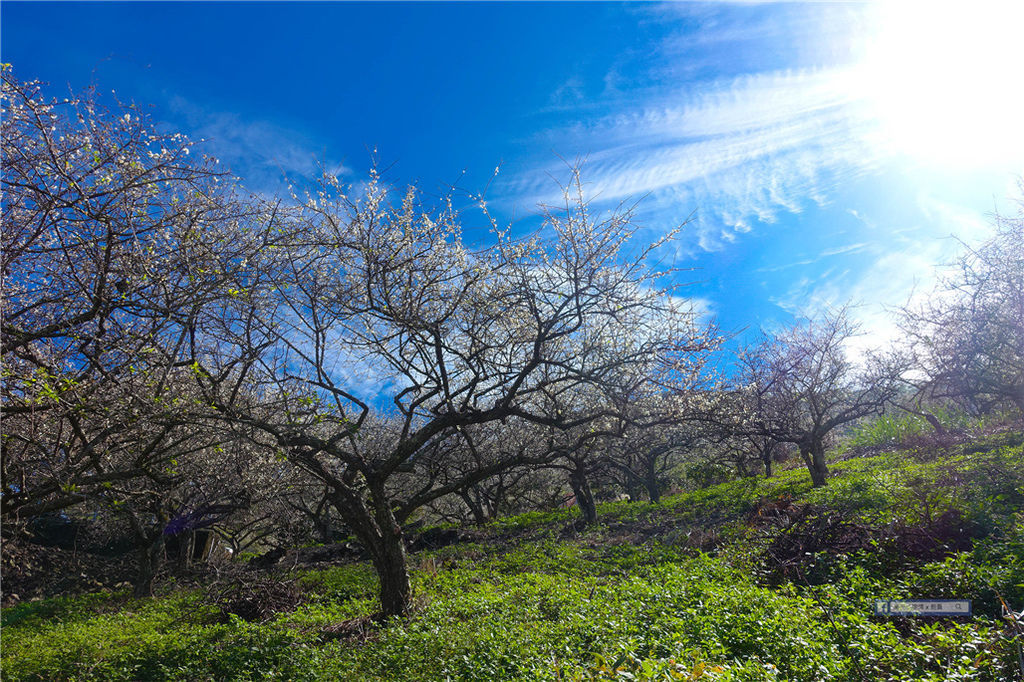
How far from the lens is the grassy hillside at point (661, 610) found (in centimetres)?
527

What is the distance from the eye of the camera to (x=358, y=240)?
8195 mm

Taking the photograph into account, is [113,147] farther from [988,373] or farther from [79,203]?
[988,373]

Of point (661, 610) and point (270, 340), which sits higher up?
point (270, 340)

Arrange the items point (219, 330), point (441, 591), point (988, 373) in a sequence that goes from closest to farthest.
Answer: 1. point (219, 330)
2. point (441, 591)
3. point (988, 373)

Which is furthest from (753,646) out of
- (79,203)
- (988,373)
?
(988,373)

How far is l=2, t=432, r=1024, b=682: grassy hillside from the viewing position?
5.27 meters

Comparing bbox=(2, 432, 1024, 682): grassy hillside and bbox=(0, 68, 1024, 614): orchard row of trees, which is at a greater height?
bbox=(0, 68, 1024, 614): orchard row of trees

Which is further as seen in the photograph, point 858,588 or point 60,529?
point 60,529

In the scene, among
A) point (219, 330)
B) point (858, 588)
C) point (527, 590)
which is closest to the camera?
point (858, 588)

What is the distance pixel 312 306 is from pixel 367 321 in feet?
2.98

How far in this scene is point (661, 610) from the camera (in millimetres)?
7141

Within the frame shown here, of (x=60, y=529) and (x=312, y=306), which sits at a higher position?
(x=312, y=306)

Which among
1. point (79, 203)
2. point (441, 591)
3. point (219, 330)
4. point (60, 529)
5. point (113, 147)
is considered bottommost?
point (441, 591)

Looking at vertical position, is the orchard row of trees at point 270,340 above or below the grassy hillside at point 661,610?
above
